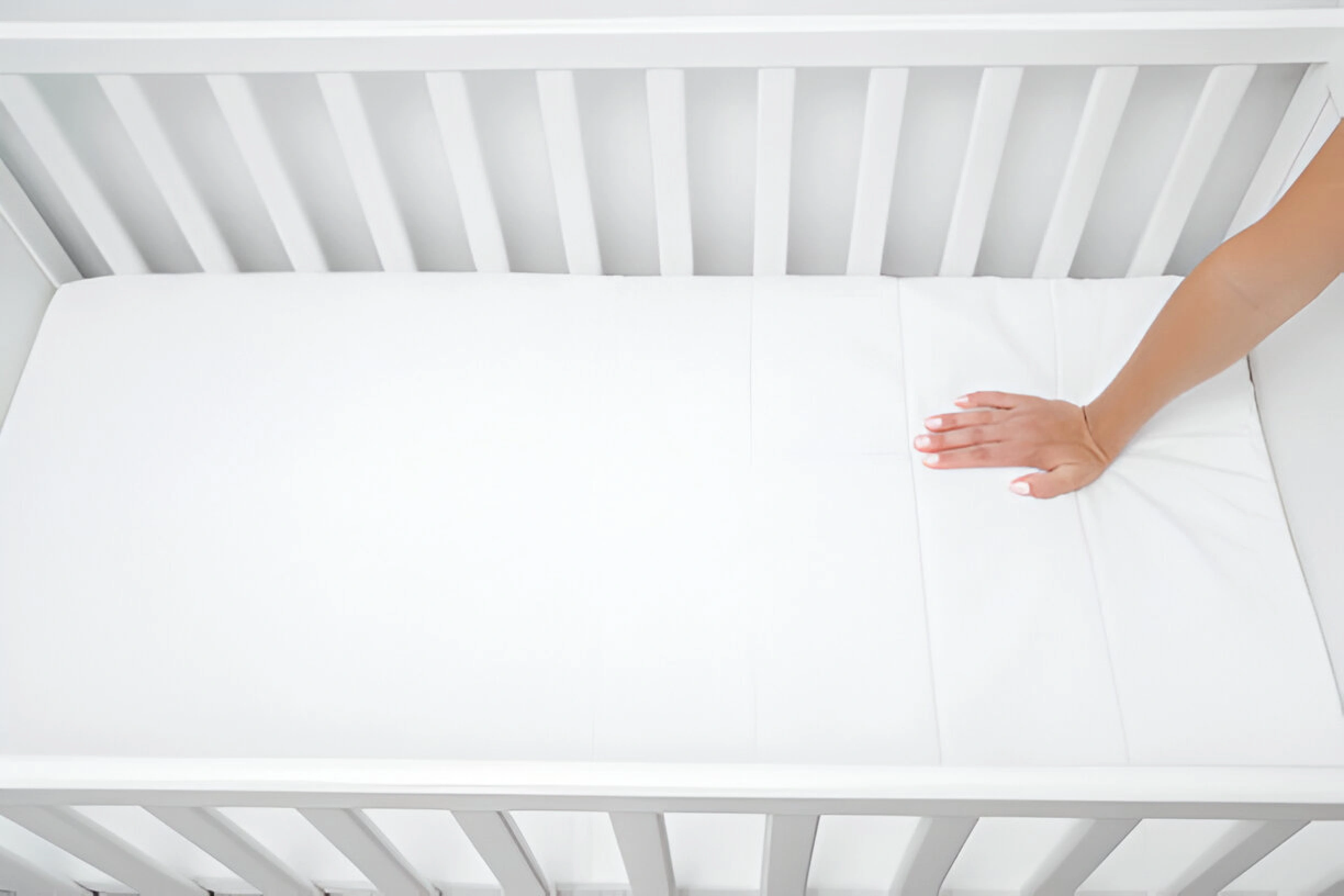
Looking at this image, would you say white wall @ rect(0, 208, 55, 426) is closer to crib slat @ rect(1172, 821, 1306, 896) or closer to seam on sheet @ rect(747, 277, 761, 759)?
seam on sheet @ rect(747, 277, 761, 759)

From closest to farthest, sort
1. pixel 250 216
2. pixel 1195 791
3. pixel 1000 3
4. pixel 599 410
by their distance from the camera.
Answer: pixel 1195 791 < pixel 1000 3 < pixel 599 410 < pixel 250 216

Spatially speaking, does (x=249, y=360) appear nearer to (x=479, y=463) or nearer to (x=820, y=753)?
(x=479, y=463)

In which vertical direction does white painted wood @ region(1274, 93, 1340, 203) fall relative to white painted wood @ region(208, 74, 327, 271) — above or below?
below

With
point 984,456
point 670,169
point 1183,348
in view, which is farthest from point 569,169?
point 1183,348

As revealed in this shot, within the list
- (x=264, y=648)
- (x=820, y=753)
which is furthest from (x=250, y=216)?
(x=820, y=753)

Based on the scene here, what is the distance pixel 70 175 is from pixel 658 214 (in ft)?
2.23

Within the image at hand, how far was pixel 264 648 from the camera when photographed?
3.43ft

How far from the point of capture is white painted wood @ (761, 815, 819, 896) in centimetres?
76

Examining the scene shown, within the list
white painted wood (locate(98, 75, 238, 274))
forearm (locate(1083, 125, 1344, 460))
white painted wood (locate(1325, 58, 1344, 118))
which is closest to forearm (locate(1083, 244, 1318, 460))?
forearm (locate(1083, 125, 1344, 460))

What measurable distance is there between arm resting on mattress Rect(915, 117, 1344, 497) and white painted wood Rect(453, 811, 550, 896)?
0.57 m

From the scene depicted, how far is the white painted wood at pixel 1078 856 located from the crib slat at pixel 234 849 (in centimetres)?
67

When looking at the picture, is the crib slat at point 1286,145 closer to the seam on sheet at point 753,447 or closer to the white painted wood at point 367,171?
the seam on sheet at point 753,447

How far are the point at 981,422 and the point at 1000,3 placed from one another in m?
0.44

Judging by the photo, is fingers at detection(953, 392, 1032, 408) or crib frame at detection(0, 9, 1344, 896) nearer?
crib frame at detection(0, 9, 1344, 896)
